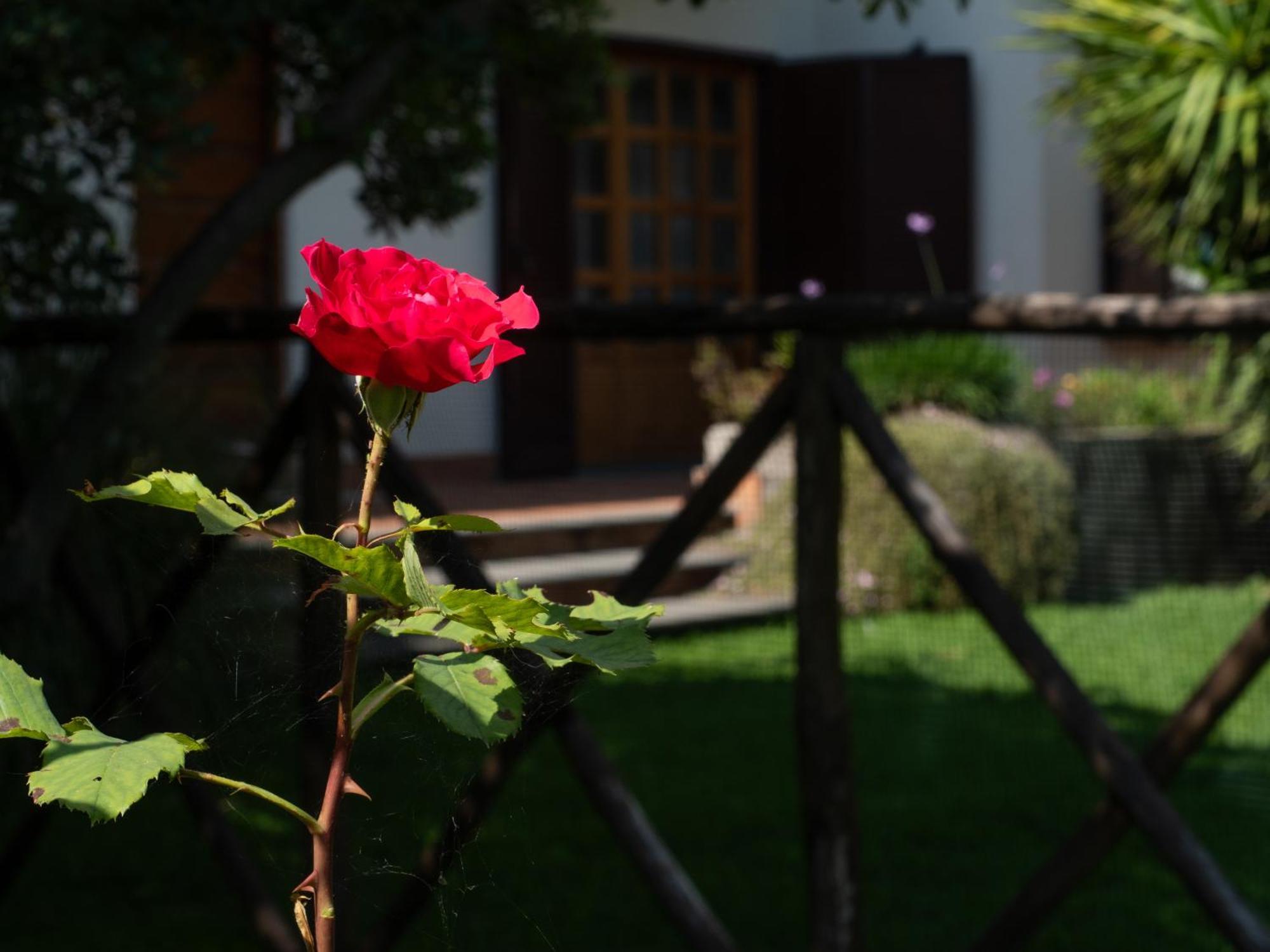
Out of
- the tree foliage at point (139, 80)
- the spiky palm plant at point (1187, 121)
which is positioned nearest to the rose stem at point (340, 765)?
the tree foliage at point (139, 80)

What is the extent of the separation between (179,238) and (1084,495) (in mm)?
4552

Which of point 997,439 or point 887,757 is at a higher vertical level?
point 997,439

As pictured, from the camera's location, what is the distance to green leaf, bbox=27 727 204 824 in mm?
611

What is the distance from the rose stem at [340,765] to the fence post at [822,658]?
6.39 feet

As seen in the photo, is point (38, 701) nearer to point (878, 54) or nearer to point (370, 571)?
point (370, 571)

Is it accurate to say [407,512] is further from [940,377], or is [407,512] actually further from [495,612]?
[940,377]

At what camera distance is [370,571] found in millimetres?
610

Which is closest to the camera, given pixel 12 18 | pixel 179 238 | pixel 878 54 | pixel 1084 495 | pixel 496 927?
pixel 12 18

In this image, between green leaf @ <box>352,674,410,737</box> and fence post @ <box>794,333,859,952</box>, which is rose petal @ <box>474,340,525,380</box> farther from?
fence post @ <box>794,333,859,952</box>

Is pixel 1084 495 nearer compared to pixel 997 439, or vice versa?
pixel 1084 495

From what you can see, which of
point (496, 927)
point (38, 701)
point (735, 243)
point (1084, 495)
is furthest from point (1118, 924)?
point (735, 243)

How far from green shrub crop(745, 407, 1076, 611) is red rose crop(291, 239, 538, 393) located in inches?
144

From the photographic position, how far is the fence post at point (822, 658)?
2529mm

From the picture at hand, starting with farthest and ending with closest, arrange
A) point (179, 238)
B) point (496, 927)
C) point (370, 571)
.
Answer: point (179, 238) → point (496, 927) → point (370, 571)
